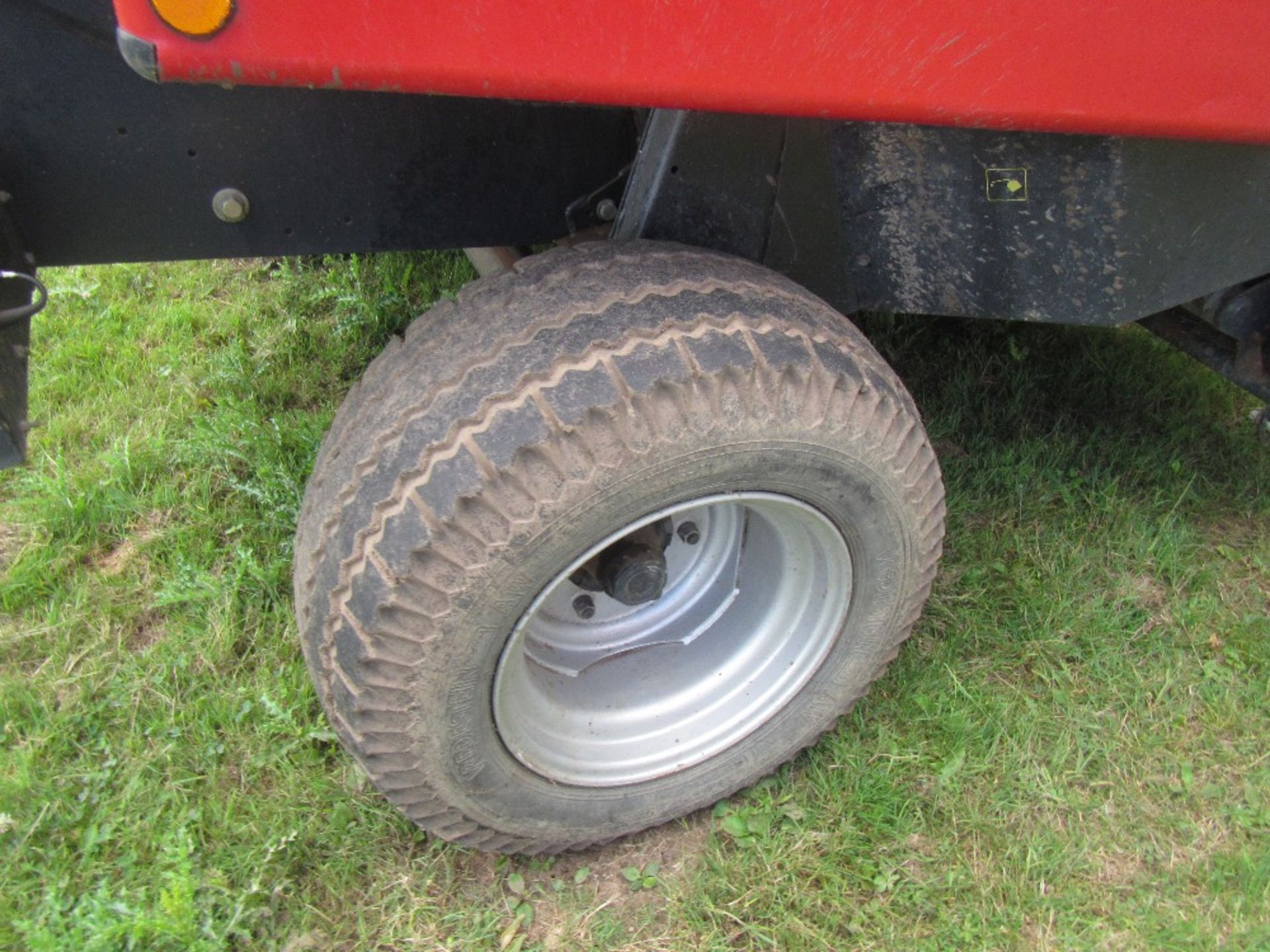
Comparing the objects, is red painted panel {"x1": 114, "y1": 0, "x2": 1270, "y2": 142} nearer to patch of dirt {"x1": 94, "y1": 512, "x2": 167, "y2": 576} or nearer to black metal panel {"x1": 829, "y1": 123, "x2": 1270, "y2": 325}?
black metal panel {"x1": 829, "y1": 123, "x2": 1270, "y2": 325}

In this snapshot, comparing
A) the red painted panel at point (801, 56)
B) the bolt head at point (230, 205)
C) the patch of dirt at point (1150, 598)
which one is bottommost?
the patch of dirt at point (1150, 598)

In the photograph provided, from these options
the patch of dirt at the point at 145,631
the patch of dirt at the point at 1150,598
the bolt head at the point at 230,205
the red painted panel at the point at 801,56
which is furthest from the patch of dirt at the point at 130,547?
the patch of dirt at the point at 1150,598

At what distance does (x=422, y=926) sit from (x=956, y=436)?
6.93ft

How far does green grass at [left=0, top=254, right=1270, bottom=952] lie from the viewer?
6.28 feet

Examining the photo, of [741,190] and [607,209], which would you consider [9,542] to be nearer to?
[607,209]

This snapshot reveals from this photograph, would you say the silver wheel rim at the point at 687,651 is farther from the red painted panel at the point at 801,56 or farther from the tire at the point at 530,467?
the red painted panel at the point at 801,56

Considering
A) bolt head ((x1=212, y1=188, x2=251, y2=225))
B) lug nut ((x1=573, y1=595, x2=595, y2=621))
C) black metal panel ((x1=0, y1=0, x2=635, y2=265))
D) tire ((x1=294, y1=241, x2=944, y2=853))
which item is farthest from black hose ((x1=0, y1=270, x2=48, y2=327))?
lug nut ((x1=573, y1=595, x2=595, y2=621))

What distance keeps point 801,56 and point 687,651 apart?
4.36ft

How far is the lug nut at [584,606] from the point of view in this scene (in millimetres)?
2045

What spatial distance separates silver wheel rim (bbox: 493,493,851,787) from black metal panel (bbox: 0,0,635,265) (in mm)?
794

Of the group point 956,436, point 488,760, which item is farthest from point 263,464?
point 956,436

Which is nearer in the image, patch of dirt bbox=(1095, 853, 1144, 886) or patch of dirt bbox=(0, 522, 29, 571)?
patch of dirt bbox=(1095, 853, 1144, 886)

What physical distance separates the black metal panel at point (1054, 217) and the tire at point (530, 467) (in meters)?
0.25

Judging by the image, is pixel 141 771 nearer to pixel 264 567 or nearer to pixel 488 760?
pixel 264 567
